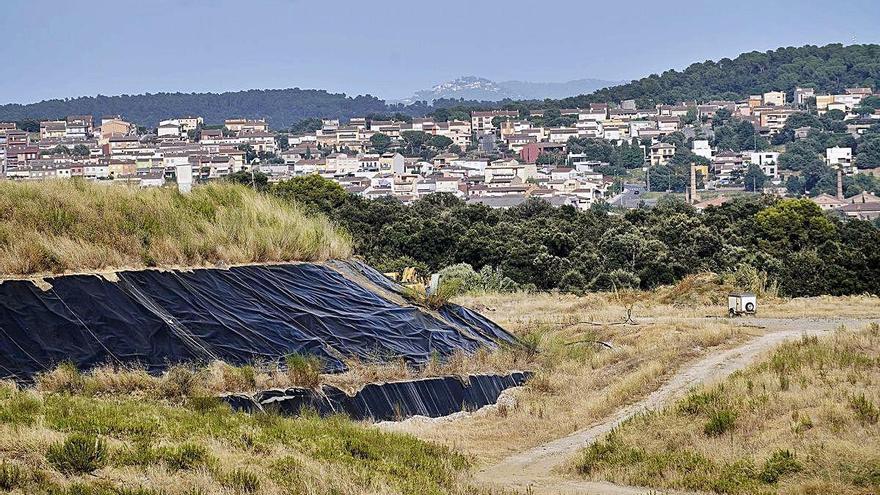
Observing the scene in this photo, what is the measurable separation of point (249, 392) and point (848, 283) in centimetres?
2543

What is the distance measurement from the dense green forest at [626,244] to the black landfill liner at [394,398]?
19.2m

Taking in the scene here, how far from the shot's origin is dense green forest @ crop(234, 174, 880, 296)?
3909 cm

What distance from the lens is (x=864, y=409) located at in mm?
13445

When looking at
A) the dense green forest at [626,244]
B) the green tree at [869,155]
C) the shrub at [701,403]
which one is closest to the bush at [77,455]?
the shrub at [701,403]

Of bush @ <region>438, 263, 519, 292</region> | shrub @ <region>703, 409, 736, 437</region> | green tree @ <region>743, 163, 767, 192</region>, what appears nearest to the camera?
shrub @ <region>703, 409, 736, 437</region>

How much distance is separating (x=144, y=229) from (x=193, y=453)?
7.91 m

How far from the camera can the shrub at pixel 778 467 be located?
11.7 m

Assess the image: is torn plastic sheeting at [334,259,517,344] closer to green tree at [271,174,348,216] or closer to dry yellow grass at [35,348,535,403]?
dry yellow grass at [35,348,535,403]

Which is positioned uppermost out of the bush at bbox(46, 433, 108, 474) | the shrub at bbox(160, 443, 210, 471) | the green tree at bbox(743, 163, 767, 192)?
the bush at bbox(46, 433, 108, 474)

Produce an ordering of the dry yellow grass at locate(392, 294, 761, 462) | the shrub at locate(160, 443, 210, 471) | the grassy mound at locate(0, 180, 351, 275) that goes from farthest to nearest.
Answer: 1. the grassy mound at locate(0, 180, 351, 275)
2. the dry yellow grass at locate(392, 294, 761, 462)
3. the shrub at locate(160, 443, 210, 471)

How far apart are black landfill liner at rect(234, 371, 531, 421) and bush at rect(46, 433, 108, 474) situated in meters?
3.94

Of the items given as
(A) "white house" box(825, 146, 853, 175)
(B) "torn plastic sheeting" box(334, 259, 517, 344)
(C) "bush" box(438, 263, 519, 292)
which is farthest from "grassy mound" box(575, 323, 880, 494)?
(A) "white house" box(825, 146, 853, 175)

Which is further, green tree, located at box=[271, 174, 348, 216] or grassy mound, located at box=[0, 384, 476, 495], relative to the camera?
green tree, located at box=[271, 174, 348, 216]

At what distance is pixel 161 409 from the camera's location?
12859mm
